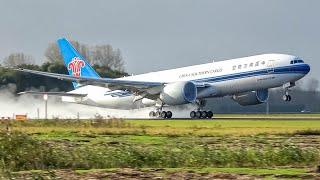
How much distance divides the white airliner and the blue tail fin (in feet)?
9.62

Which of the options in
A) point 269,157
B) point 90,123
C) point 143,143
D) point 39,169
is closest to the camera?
point 39,169

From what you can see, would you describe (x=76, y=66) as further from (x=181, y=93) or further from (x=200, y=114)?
(x=181, y=93)

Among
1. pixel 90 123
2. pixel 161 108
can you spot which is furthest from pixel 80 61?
A: pixel 90 123

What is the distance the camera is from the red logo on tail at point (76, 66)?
9300cm

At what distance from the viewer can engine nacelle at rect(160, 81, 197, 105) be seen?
252ft

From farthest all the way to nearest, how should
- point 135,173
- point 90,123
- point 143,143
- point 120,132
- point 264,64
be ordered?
1. point 264,64
2. point 90,123
3. point 120,132
4. point 143,143
5. point 135,173

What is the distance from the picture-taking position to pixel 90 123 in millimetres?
57188

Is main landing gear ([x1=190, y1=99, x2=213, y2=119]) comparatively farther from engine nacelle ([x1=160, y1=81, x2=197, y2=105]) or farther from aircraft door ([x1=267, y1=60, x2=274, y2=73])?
aircraft door ([x1=267, y1=60, x2=274, y2=73])

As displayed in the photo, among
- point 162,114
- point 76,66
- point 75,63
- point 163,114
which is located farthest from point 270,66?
point 75,63

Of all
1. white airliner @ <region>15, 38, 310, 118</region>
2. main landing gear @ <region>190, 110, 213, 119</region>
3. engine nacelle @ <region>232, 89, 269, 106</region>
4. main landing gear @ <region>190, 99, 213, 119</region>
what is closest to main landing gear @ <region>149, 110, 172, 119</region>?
white airliner @ <region>15, 38, 310, 118</region>

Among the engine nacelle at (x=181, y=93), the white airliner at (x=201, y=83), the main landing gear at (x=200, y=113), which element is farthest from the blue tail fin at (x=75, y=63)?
the engine nacelle at (x=181, y=93)

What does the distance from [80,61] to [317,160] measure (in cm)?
6800

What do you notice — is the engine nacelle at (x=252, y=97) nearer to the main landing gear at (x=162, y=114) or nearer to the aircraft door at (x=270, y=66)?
the main landing gear at (x=162, y=114)

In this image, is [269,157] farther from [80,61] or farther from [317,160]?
[80,61]
